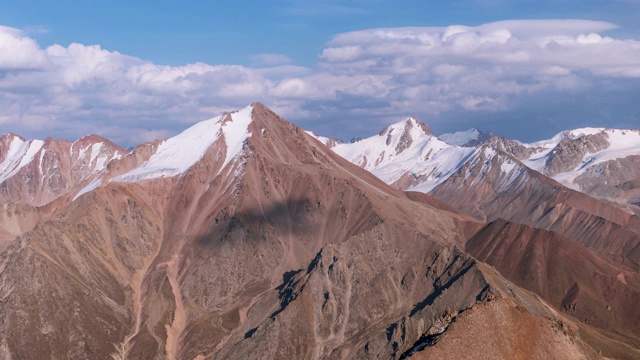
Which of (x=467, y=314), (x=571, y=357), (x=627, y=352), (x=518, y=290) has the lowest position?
(x=627, y=352)

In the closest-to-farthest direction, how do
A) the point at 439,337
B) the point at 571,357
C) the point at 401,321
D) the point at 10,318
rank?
the point at 439,337, the point at 571,357, the point at 401,321, the point at 10,318

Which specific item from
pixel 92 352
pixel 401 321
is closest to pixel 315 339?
pixel 401 321

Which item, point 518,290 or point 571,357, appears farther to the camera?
point 518,290

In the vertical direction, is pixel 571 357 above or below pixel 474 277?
above

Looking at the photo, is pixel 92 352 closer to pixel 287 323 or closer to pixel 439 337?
pixel 287 323

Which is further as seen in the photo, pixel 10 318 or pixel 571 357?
pixel 10 318

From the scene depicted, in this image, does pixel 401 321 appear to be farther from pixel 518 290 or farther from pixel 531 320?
pixel 531 320

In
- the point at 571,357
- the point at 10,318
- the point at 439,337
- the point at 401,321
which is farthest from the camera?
the point at 10,318

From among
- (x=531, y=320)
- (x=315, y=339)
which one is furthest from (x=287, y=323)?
(x=531, y=320)

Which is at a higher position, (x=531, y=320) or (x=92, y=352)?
(x=531, y=320)
